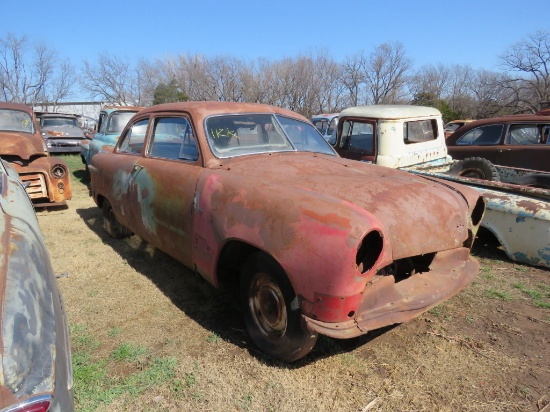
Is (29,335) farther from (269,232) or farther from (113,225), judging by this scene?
(113,225)

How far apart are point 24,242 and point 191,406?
1.24 m

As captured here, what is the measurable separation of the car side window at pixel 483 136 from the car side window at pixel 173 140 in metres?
6.08

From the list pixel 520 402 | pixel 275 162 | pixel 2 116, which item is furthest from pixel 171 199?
pixel 2 116

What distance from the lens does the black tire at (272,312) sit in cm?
234

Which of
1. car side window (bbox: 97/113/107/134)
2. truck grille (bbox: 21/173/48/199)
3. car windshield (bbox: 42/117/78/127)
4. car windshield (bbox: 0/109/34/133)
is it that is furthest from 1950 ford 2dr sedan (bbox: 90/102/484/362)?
car windshield (bbox: 42/117/78/127)

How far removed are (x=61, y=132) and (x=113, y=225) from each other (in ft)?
33.1

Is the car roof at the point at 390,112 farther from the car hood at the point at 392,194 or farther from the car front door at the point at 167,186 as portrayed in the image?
the car front door at the point at 167,186

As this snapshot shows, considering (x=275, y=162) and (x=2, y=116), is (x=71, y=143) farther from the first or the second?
(x=275, y=162)

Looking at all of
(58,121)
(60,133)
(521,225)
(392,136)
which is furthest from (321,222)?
(58,121)

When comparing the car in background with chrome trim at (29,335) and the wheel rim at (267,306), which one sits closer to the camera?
the car in background with chrome trim at (29,335)

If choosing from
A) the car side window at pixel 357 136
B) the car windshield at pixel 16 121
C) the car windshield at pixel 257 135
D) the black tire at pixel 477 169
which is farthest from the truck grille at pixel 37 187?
the black tire at pixel 477 169

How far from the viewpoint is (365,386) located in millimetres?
2379

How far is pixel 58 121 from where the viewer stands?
14.0 meters

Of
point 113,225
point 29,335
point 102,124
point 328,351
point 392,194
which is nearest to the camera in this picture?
point 29,335
